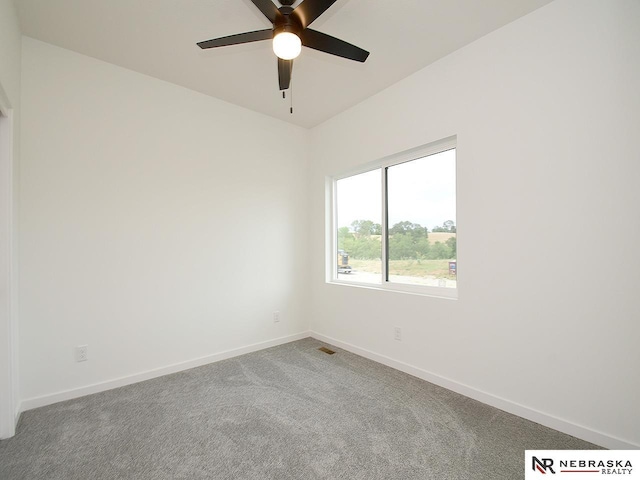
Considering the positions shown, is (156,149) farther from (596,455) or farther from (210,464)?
(596,455)

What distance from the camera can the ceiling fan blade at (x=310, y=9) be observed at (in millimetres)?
1587

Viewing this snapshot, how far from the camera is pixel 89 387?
8.09ft

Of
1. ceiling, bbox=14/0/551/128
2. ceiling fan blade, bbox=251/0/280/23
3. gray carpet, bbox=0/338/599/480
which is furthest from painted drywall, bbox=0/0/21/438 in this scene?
ceiling fan blade, bbox=251/0/280/23

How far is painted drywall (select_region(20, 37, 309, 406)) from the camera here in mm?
2324

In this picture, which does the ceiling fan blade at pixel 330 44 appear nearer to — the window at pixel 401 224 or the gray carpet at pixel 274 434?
the window at pixel 401 224

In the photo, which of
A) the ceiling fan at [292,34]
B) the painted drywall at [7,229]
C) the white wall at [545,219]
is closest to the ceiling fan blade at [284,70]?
the ceiling fan at [292,34]

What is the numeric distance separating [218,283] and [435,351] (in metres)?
2.29

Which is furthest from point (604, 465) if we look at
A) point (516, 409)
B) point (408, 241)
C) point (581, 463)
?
point (408, 241)

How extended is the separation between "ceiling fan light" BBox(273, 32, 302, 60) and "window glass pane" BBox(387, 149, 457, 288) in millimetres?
1678

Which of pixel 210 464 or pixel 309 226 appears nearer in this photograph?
pixel 210 464

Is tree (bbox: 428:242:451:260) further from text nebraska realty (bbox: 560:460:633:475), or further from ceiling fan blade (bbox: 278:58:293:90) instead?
ceiling fan blade (bbox: 278:58:293:90)

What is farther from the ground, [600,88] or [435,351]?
[600,88]

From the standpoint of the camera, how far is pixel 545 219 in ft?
6.57

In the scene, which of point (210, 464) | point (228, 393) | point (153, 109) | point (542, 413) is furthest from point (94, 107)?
point (542, 413)
